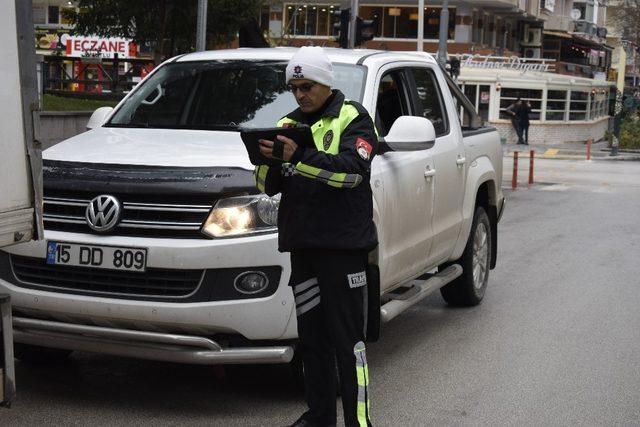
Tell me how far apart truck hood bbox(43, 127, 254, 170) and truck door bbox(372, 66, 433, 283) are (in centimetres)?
90

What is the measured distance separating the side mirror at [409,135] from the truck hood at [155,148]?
849 mm

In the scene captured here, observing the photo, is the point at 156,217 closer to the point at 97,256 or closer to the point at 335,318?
the point at 97,256

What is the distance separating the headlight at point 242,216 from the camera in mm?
5867

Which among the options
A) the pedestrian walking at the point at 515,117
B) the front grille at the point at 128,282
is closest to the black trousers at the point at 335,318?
the front grille at the point at 128,282

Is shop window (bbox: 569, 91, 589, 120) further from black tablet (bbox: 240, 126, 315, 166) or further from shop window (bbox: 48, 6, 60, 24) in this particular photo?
black tablet (bbox: 240, 126, 315, 166)

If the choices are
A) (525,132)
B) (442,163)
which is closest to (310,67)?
(442,163)

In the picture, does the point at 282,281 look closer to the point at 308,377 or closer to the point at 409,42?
the point at 308,377

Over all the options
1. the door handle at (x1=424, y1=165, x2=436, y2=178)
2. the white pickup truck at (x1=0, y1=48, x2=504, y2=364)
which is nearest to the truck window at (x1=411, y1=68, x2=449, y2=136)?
the door handle at (x1=424, y1=165, x2=436, y2=178)

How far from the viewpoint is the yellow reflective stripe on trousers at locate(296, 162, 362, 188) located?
16.6ft

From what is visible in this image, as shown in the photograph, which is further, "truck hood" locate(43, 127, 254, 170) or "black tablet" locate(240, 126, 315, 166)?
"truck hood" locate(43, 127, 254, 170)

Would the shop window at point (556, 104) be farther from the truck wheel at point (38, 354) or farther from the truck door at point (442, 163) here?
the truck wheel at point (38, 354)

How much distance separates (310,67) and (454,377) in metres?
2.62

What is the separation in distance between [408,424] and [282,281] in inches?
38.9

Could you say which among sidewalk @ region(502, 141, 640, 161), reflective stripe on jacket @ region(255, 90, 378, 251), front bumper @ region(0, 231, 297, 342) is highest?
reflective stripe on jacket @ region(255, 90, 378, 251)
